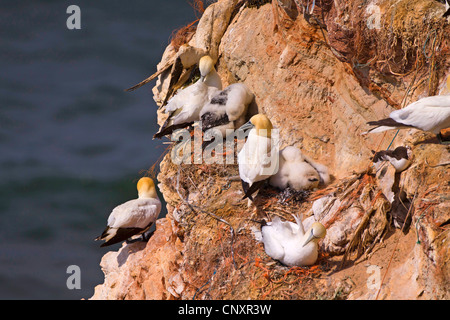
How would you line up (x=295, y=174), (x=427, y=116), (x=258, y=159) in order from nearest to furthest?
(x=427, y=116), (x=258, y=159), (x=295, y=174)

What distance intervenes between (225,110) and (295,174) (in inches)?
47.2

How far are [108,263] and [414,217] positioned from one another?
3.50 m

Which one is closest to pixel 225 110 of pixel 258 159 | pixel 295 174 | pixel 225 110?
pixel 225 110

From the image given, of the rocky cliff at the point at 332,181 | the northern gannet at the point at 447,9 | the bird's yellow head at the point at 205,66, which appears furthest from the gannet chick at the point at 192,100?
the northern gannet at the point at 447,9

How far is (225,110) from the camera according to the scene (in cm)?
645

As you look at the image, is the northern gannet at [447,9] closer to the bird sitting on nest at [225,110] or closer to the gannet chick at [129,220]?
the bird sitting on nest at [225,110]

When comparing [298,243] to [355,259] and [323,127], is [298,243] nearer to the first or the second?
[355,259]

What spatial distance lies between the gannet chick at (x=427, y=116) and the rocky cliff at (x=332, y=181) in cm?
22

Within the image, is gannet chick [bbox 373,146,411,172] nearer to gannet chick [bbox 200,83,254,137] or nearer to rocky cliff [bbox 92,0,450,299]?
rocky cliff [bbox 92,0,450,299]

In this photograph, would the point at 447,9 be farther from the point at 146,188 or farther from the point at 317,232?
the point at 146,188

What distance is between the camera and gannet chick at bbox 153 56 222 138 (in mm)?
6730

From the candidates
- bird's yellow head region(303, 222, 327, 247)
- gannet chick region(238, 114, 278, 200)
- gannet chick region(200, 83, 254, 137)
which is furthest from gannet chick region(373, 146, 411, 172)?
gannet chick region(200, 83, 254, 137)

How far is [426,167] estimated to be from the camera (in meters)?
4.67

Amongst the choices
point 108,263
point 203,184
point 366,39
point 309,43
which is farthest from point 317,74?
point 108,263
